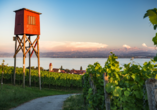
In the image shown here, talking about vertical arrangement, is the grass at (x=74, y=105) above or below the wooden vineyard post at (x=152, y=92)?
below

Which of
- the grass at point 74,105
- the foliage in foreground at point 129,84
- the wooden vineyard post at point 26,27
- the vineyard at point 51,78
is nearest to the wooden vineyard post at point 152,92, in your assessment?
the foliage in foreground at point 129,84

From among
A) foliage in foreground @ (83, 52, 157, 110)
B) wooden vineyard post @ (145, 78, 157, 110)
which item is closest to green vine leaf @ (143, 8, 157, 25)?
wooden vineyard post @ (145, 78, 157, 110)

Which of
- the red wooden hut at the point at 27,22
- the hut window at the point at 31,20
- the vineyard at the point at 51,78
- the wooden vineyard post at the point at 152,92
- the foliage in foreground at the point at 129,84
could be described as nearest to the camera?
the wooden vineyard post at the point at 152,92

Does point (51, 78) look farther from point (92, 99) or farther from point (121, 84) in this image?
point (121, 84)

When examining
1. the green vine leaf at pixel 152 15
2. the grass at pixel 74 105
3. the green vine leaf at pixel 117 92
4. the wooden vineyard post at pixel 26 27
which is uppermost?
the wooden vineyard post at pixel 26 27

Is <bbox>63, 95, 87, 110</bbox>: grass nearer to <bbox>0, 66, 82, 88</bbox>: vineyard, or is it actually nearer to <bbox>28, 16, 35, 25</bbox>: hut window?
<bbox>28, 16, 35, 25</bbox>: hut window

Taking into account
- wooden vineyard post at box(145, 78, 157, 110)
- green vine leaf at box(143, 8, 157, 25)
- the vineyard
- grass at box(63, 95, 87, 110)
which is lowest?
the vineyard

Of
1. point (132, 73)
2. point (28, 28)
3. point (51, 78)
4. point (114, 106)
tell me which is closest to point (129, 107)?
point (114, 106)

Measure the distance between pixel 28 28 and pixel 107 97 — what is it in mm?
16966

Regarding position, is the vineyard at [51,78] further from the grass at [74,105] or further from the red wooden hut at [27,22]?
the grass at [74,105]

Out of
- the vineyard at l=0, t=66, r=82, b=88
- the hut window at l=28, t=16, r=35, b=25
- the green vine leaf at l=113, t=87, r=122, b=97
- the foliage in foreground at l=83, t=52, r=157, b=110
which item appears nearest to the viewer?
the foliage in foreground at l=83, t=52, r=157, b=110

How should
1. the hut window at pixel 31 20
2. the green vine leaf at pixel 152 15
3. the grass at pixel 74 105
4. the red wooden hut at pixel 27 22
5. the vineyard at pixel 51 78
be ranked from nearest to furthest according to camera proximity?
the green vine leaf at pixel 152 15 → the grass at pixel 74 105 → the red wooden hut at pixel 27 22 → the hut window at pixel 31 20 → the vineyard at pixel 51 78

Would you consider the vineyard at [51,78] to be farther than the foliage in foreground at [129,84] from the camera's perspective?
Yes

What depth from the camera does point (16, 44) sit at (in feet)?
67.5
